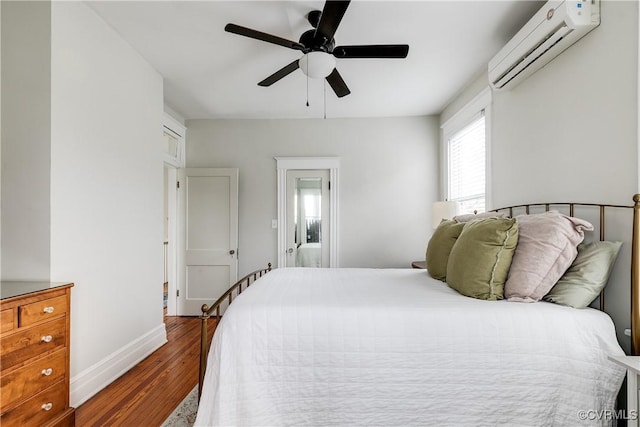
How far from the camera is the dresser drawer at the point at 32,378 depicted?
1.40 meters

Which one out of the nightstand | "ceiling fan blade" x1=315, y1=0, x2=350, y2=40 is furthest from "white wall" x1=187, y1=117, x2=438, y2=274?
the nightstand

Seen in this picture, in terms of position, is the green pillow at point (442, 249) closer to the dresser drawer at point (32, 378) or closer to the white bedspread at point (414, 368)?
the white bedspread at point (414, 368)

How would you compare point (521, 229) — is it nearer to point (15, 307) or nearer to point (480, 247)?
point (480, 247)

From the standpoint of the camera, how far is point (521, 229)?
1.67 meters

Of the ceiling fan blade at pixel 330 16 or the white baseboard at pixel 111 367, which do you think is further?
the white baseboard at pixel 111 367

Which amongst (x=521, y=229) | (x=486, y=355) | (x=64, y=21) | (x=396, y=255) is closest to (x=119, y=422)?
(x=486, y=355)

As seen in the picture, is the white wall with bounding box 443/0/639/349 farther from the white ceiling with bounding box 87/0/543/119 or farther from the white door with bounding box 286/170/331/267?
the white door with bounding box 286/170/331/267

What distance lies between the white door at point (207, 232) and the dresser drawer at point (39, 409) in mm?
2318

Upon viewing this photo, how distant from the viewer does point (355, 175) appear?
4.07 m

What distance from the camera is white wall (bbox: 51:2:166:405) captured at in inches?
74.2

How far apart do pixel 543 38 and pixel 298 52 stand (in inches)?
67.0

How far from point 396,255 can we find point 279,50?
280 centimetres

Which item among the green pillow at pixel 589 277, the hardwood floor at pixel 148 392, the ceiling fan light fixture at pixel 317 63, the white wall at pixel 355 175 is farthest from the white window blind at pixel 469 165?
the hardwood floor at pixel 148 392

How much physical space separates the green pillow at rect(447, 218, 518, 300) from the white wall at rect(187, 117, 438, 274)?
7.63 ft
